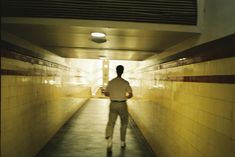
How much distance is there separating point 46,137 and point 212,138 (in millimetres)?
4273

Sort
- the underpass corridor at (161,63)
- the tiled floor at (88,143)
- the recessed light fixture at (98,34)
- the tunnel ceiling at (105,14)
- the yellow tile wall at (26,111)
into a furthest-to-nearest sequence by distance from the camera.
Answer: the tiled floor at (88,143), the recessed light fixture at (98,34), the yellow tile wall at (26,111), the tunnel ceiling at (105,14), the underpass corridor at (161,63)

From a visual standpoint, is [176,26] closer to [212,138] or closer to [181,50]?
[181,50]

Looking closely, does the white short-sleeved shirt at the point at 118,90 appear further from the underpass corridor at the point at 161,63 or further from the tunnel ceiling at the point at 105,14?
the tunnel ceiling at the point at 105,14

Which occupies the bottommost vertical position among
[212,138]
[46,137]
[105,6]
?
[46,137]

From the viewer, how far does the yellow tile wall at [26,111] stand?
358 centimetres

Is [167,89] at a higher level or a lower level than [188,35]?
lower

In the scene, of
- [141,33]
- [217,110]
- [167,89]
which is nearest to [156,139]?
[167,89]

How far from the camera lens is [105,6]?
332 centimetres

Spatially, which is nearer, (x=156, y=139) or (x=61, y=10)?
(x=61, y=10)

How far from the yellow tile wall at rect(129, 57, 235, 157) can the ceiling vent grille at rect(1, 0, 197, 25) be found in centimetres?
68

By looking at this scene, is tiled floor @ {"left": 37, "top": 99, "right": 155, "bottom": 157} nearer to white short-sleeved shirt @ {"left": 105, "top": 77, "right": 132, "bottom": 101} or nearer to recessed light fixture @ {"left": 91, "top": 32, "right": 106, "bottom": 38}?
white short-sleeved shirt @ {"left": 105, "top": 77, "right": 132, "bottom": 101}

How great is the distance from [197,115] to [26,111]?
2694 millimetres

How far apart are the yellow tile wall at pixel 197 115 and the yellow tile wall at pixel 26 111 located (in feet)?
7.54

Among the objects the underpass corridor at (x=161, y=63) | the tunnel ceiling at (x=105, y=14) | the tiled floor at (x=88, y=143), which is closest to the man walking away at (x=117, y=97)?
the tiled floor at (x=88, y=143)
